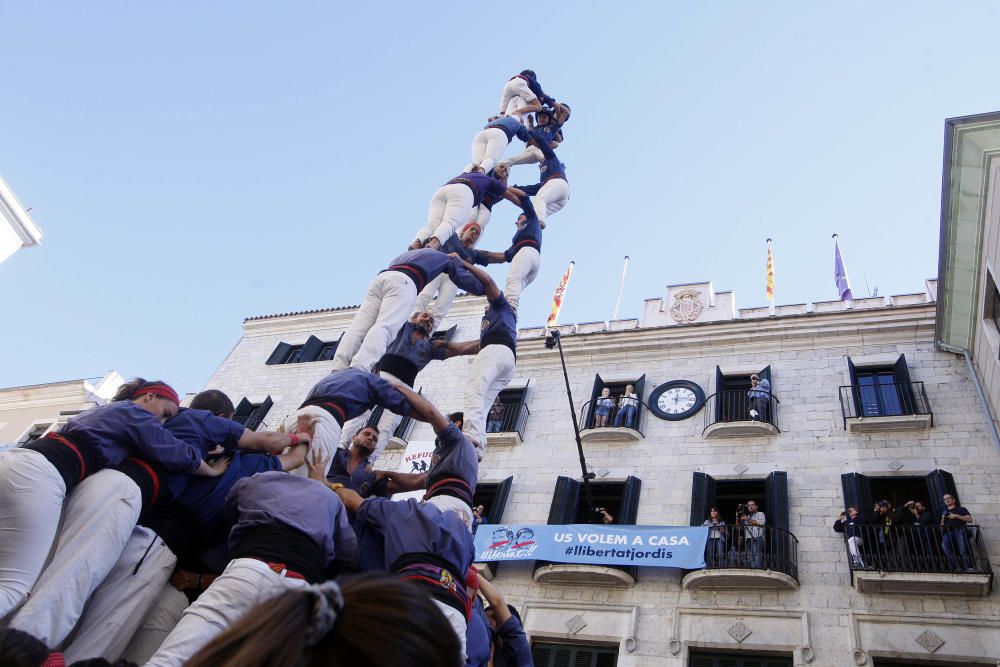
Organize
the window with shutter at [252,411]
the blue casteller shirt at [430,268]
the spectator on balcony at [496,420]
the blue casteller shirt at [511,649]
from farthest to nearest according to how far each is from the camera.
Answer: the window with shutter at [252,411] < the spectator on balcony at [496,420] < the blue casteller shirt at [430,268] < the blue casteller shirt at [511,649]

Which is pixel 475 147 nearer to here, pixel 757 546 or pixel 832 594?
pixel 757 546

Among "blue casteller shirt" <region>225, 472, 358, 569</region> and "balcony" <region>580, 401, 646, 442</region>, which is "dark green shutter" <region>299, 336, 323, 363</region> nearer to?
"balcony" <region>580, 401, 646, 442</region>

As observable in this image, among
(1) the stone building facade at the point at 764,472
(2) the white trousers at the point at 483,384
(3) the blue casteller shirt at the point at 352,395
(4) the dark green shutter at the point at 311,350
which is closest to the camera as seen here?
(3) the blue casteller shirt at the point at 352,395

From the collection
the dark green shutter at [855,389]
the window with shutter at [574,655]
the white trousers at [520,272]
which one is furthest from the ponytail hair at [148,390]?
the dark green shutter at [855,389]

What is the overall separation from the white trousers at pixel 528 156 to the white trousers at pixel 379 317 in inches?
207

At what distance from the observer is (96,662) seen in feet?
10.8

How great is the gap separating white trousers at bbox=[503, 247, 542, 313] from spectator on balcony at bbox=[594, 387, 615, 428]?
8.36 metres

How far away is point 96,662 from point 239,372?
2282 centimetres

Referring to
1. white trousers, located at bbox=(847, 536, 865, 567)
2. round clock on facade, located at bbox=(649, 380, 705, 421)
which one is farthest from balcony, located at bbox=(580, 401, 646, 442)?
white trousers, located at bbox=(847, 536, 865, 567)

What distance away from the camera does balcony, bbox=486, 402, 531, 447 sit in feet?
58.9

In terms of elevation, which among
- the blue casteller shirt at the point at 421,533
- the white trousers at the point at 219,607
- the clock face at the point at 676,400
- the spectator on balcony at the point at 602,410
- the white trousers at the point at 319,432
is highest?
the clock face at the point at 676,400

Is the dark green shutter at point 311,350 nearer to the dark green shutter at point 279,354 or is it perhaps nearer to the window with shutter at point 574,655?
the dark green shutter at point 279,354

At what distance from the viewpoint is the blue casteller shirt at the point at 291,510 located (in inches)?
163

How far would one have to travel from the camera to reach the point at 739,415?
16.7m
